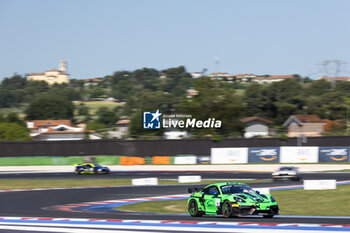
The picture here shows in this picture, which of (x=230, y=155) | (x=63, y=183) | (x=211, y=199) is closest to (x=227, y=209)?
(x=211, y=199)

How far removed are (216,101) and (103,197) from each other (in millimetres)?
51358

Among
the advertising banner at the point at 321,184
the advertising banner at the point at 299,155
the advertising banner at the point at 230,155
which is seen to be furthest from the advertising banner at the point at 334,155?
the advertising banner at the point at 321,184

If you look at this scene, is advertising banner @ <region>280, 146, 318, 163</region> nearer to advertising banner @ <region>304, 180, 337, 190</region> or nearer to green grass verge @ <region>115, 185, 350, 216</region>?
advertising banner @ <region>304, 180, 337, 190</region>

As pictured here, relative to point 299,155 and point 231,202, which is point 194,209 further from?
point 299,155

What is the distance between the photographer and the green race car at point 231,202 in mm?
13742

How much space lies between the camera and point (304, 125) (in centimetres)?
10025

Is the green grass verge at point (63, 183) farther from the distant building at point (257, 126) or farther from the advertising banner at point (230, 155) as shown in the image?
the distant building at point (257, 126)

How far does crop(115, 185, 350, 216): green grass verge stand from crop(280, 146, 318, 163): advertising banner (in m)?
23.2

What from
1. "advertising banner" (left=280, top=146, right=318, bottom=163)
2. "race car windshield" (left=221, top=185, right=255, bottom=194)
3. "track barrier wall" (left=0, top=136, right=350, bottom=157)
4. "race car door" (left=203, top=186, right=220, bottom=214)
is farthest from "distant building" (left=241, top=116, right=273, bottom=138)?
"race car windshield" (left=221, top=185, right=255, bottom=194)

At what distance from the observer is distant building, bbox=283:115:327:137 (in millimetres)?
97744

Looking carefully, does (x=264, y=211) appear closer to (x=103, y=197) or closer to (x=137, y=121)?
(x=103, y=197)

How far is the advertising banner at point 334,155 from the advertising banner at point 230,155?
7454 millimetres

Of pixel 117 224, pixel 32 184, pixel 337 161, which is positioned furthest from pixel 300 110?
pixel 117 224

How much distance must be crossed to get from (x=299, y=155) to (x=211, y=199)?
3397 centimetres
